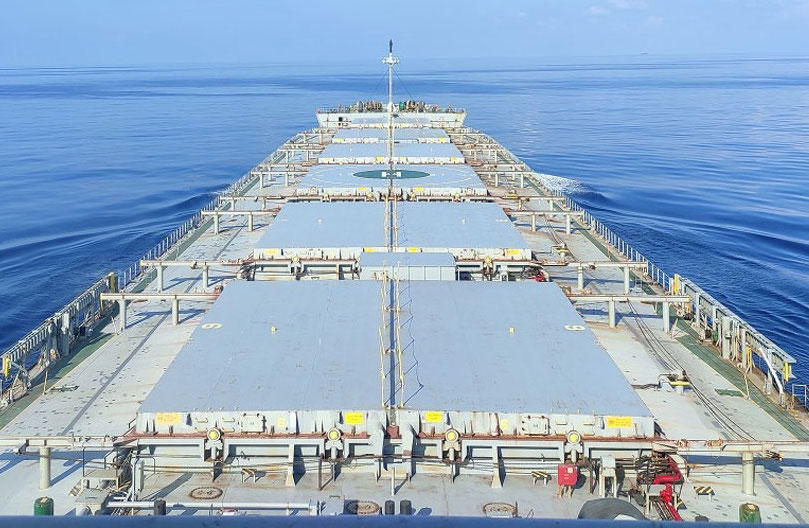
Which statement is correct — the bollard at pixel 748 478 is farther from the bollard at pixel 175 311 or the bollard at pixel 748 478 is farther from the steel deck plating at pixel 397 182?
the steel deck plating at pixel 397 182

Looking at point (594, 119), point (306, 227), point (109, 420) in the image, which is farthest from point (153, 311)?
point (594, 119)

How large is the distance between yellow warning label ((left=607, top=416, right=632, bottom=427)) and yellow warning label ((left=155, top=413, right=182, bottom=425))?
10.1 metres

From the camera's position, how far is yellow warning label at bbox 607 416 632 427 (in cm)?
1798

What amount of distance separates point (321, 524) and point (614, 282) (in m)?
35.3

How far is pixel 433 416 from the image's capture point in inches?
712

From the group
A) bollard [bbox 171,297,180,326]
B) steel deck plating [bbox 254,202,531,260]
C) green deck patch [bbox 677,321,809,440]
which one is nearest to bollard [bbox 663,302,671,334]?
green deck patch [bbox 677,321,809,440]

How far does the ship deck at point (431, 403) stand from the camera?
17.8 meters

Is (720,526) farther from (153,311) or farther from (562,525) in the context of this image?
(153,311)

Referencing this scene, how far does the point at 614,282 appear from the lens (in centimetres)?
3800

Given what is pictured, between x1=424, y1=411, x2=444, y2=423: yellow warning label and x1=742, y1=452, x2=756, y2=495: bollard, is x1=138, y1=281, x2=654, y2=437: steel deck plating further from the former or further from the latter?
x1=742, y1=452, x2=756, y2=495: bollard

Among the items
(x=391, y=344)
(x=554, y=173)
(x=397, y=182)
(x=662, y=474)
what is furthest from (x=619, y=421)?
(x=554, y=173)

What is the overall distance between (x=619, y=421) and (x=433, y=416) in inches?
172

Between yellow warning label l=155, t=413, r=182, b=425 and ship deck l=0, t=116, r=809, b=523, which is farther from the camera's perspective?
yellow warning label l=155, t=413, r=182, b=425

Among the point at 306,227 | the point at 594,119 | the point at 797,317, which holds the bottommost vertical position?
the point at 797,317
